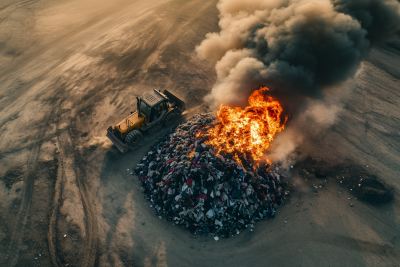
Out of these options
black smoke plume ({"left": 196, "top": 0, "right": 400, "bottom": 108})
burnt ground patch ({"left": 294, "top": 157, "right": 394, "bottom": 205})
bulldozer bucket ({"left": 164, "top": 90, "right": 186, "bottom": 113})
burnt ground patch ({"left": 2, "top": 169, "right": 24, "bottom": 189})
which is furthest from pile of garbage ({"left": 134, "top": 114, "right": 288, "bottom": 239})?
burnt ground patch ({"left": 2, "top": 169, "right": 24, "bottom": 189})

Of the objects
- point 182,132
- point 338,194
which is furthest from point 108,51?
point 338,194

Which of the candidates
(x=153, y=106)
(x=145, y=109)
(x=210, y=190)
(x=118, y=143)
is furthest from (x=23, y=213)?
(x=210, y=190)

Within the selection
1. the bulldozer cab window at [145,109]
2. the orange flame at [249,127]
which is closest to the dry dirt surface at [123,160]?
the bulldozer cab window at [145,109]

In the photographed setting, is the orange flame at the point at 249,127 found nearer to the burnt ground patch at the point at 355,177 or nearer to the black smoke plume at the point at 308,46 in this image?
the black smoke plume at the point at 308,46

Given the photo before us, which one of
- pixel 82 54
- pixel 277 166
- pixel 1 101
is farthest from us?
pixel 82 54

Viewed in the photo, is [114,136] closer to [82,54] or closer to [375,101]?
[82,54]

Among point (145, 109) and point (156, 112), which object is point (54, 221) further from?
point (156, 112)

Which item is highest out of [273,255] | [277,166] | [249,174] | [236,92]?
[236,92]
